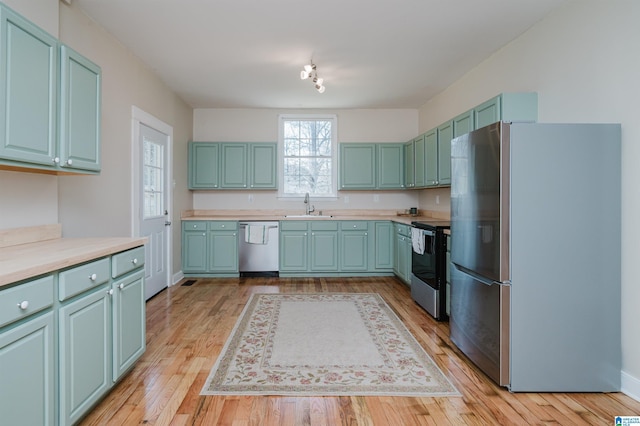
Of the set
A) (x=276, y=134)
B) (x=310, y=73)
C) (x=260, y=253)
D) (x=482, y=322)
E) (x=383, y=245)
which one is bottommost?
(x=482, y=322)

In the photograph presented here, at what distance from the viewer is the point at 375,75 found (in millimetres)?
4277

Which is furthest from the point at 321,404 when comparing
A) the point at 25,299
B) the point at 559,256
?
the point at 559,256

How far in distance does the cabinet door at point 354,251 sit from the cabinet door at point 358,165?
794 millimetres

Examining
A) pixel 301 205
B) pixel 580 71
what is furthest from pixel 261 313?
pixel 580 71

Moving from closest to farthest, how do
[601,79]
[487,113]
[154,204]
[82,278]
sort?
[82,278], [601,79], [487,113], [154,204]

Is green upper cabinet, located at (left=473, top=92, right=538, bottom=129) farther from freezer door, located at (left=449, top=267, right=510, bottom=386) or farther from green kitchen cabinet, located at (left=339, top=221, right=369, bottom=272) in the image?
green kitchen cabinet, located at (left=339, top=221, right=369, bottom=272)

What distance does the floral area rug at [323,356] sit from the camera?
221cm

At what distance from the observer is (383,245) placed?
5.34 meters

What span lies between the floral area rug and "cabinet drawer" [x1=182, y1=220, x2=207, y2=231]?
1.85 meters

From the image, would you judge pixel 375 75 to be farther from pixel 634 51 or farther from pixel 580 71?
pixel 634 51

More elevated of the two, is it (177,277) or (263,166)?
(263,166)

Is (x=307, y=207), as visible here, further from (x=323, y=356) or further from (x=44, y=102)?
(x=44, y=102)

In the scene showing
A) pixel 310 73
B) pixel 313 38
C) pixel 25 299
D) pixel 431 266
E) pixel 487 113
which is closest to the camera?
pixel 25 299

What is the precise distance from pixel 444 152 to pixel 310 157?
7.77 feet
